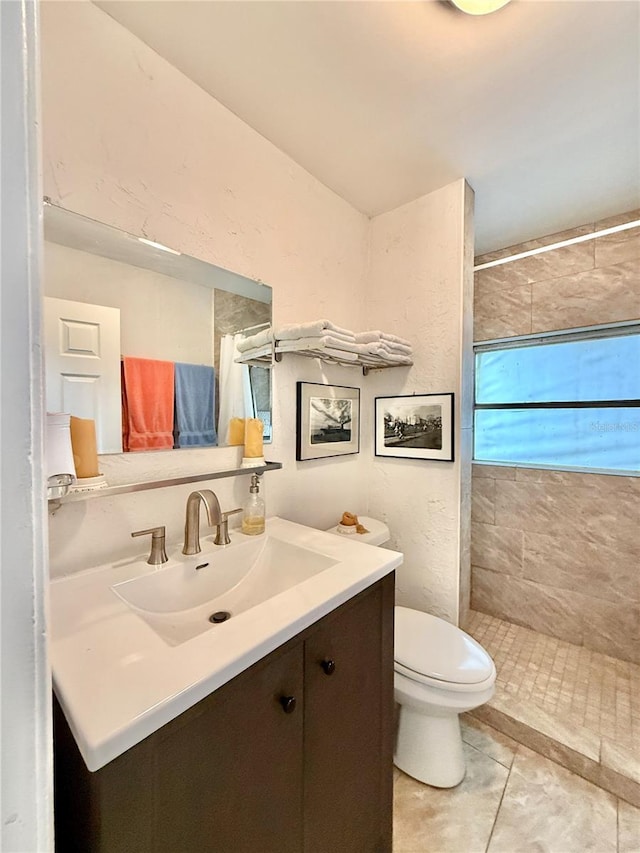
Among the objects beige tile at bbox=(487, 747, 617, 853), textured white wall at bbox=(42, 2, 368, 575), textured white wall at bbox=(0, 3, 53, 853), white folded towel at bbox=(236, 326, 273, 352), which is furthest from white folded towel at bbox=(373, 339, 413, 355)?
beige tile at bbox=(487, 747, 617, 853)

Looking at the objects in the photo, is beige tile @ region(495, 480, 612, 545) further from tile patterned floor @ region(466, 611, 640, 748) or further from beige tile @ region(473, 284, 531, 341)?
beige tile @ region(473, 284, 531, 341)

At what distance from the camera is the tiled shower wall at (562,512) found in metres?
1.78

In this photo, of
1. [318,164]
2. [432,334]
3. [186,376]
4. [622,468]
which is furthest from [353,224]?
[622,468]

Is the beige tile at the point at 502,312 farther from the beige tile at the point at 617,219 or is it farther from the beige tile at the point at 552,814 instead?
the beige tile at the point at 552,814

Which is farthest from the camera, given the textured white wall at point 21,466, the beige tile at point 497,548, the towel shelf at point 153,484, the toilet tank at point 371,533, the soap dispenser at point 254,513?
the beige tile at point 497,548

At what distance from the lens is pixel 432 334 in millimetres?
1654

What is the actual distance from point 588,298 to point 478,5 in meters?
1.48

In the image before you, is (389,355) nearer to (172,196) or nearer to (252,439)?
(252,439)

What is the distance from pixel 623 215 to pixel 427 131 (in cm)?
124

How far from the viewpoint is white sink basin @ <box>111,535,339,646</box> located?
88cm

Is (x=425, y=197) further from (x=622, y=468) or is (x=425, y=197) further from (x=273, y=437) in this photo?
(x=622, y=468)

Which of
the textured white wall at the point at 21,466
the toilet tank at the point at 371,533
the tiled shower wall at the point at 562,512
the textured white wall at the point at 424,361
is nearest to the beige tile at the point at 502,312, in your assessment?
the tiled shower wall at the point at 562,512

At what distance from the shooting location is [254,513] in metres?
1.21

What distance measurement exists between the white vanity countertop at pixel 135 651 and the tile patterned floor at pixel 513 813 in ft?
3.12
